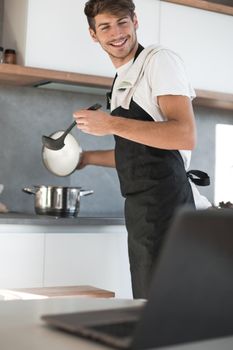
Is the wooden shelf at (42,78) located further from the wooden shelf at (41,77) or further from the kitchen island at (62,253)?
the kitchen island at (62,253)

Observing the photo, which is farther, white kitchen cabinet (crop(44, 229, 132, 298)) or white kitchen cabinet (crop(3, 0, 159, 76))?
white kitchen cabinet (crop(3, 0, 159, 76))

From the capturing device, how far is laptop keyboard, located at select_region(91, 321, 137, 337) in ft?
2.47

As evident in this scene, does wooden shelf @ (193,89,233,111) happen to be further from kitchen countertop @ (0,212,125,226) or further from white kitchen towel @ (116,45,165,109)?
white kitchen towel @ (116,45,165,109)

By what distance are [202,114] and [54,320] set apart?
11.5 ft

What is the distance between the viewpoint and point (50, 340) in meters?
0.79

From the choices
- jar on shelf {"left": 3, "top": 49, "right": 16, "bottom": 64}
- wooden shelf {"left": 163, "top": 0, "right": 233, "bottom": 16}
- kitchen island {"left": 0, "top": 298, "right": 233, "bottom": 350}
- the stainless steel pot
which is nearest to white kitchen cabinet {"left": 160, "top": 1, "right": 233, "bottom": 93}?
wooden shelf {"left": 163, "top": 0, "right": 233, "bottom": 16}

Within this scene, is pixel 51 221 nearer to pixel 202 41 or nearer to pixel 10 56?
pixel 10 56

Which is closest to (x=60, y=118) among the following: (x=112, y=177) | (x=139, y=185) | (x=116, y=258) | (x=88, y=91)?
(x=88, y=91)

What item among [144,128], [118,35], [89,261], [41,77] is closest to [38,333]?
[144,128]

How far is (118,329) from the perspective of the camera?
777mm

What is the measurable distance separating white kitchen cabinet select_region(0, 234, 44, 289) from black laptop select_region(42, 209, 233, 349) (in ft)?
7.13

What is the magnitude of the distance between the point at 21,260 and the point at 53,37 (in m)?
1.14

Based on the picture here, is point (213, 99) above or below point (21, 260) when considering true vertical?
above

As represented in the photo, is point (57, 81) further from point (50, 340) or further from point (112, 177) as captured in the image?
point (50, 340)
